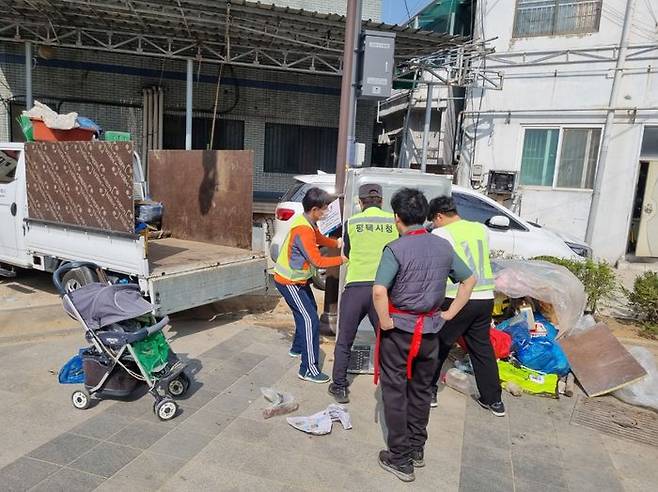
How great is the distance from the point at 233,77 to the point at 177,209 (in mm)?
8296

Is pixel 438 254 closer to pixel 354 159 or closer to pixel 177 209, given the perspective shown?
pixel 354 159

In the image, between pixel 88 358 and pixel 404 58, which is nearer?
pixel 88 358

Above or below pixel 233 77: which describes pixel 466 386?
below

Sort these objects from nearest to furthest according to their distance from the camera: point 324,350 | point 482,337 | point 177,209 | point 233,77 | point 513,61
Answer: point 482,337
point 324,350
point 177,209
point 513,61
point 233,77

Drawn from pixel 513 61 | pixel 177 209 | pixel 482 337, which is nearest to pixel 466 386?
pixel 482 337

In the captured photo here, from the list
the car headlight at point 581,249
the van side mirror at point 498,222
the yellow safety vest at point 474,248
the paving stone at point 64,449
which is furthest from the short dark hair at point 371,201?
the car headlight at point 581,249

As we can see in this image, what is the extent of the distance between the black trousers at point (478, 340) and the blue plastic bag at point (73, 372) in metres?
2.82

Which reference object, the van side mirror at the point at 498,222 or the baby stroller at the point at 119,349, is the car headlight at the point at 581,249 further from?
the baby stroller at the point at 119,349

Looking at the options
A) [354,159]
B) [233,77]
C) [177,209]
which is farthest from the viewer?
[233,77]

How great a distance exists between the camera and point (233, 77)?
14.0 metres

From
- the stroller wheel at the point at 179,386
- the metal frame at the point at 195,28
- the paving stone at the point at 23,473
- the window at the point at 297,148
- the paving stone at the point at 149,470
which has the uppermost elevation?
the metal frame at the point at 195,28

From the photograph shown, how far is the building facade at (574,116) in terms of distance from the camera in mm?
10438

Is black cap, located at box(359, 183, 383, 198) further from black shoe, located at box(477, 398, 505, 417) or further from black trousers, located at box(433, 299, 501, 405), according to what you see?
black shoe, located at box(477, 398, 505, 417)

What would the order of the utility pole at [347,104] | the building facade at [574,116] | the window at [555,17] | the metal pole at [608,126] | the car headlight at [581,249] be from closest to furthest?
the utility pole at [347,104]
the car headlight at [581,249]
the metal pole at [608,126]
the building facade at [574,116]
the window at [555,17]
